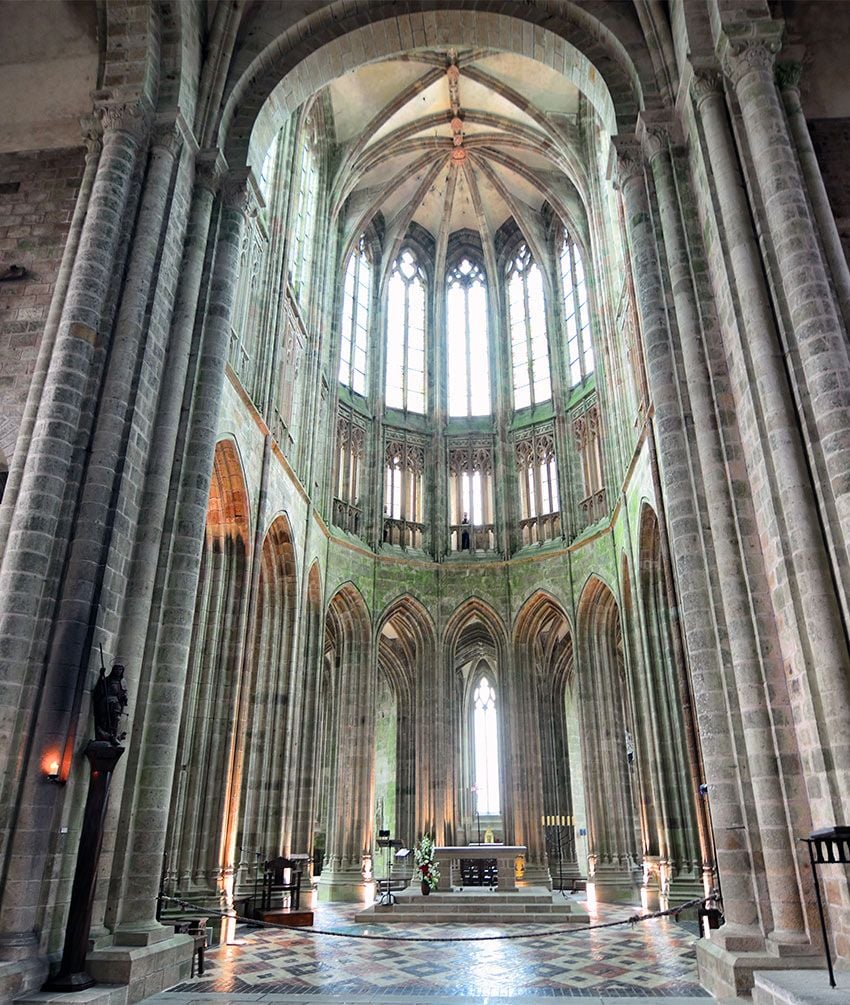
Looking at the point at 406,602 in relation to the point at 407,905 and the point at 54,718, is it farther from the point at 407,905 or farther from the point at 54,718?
the point at 54,718

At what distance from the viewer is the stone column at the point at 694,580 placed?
8.46 meters

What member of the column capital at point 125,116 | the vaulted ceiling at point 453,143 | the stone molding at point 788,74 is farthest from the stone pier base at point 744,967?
the vaulted ceiling at point 453,143

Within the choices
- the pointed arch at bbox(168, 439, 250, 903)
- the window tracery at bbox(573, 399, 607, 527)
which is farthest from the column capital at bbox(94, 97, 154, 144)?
the window tracery at bbox(573, 399, 607, 527)

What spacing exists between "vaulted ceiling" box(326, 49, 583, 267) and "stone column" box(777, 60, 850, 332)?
11.2 m

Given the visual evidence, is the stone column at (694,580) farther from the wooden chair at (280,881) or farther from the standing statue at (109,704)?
the wooden chair at (280,881)

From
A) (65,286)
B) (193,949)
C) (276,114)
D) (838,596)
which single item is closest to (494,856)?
(193,949)

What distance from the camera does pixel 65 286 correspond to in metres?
10.7

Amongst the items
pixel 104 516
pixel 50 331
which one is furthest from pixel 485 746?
pixel 50 331

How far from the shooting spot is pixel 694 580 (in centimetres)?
978

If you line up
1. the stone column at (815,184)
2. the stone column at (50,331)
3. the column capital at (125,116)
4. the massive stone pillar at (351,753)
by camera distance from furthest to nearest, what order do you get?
the massive stone pillar at (351,753) → the column capital at (125,116) → the stone column at (815,184) → the stone column at (50,331)

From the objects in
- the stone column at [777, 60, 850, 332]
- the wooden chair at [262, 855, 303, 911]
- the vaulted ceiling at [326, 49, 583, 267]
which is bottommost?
the wooden chair at [262, 855, 303, 911]

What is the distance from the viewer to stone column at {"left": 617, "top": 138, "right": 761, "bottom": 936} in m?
8.46

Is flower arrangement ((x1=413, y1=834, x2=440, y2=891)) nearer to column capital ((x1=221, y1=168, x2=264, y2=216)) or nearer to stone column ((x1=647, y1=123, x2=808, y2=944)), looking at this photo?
stone column ((x1=647, y1=123, x2=808, y2=944))

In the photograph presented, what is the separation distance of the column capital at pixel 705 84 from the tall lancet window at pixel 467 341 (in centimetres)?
1561
